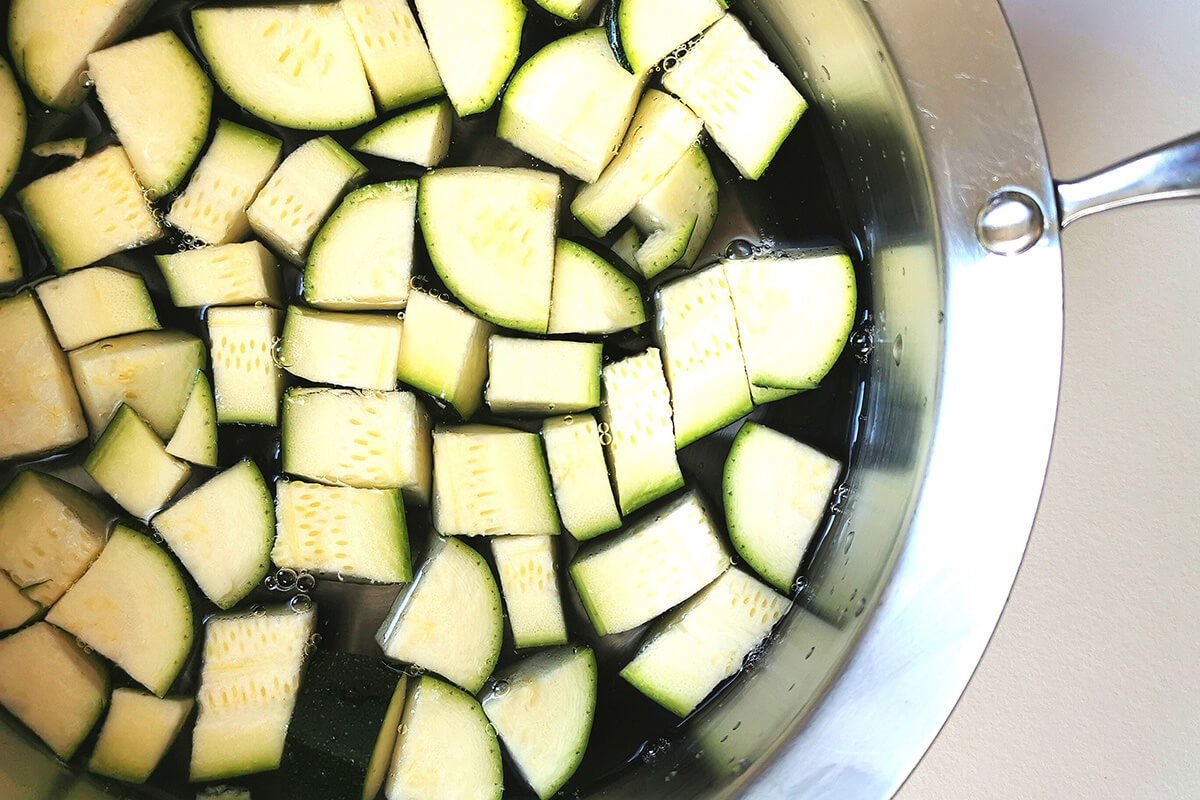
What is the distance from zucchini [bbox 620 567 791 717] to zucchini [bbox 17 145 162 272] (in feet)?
3.02

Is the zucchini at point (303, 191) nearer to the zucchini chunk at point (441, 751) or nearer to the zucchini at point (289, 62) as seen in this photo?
the zucchini at point (289, 62)

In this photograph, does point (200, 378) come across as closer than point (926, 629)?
No

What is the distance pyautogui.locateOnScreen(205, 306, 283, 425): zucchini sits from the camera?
1161mm

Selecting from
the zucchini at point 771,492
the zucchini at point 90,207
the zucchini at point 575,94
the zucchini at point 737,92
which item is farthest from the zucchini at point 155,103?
the zucchini at point 771,492

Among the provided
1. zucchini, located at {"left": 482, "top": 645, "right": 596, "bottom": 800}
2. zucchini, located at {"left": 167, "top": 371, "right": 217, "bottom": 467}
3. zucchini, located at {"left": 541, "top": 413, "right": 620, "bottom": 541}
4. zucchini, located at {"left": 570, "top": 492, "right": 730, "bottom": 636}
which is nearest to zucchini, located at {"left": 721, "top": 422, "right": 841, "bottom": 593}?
zucchini, located at {"left": 570, "top": 492, "right": 730, "bottom": 636}

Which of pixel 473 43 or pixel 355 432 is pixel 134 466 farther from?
pixel 473 43

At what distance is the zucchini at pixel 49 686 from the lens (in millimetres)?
1184

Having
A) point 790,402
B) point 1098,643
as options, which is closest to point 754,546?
point 790,402

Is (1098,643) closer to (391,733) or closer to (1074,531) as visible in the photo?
(1074,531)

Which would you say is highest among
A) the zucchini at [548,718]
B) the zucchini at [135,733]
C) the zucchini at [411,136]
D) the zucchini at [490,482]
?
the zucchini at [411,136]

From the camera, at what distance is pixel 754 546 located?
3.93ft

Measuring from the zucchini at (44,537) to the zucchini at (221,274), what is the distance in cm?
33

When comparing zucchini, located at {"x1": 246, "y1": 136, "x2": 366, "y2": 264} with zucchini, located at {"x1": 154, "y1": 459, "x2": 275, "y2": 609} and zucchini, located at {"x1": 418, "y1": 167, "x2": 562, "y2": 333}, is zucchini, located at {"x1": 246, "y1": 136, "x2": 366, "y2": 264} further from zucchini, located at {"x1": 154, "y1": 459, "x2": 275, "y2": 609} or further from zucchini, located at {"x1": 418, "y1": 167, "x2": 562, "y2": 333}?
zucchini, located at {"x1": 154, "y1": 459, "x2": 275, "y2": 609}

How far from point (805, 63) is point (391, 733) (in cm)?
111
